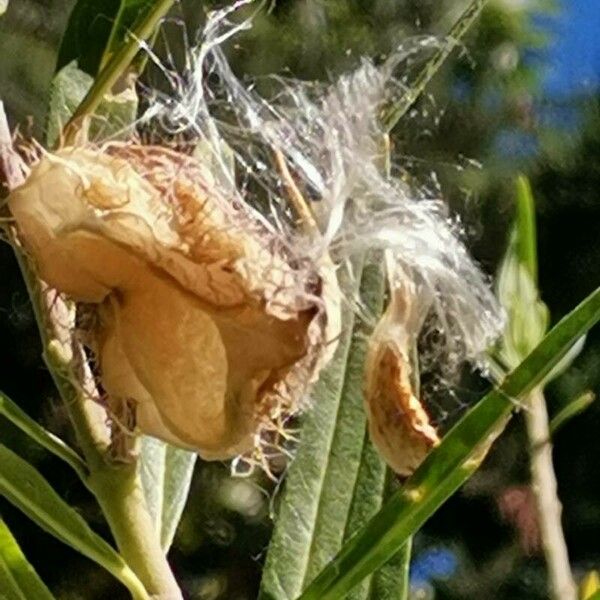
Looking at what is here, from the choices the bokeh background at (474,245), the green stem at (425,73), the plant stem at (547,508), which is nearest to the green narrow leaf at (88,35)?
the green stem at (425,73)

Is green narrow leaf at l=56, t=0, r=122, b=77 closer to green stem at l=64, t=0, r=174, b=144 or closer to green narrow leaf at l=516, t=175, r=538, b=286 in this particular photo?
green stem at l=64, t=0, r=174, b=144

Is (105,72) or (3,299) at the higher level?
(105,72)

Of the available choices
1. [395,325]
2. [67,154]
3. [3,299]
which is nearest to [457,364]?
[395,325]

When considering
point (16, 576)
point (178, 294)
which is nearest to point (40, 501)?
point (16, 576)

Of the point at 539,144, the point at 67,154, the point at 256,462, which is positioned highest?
the point at 67,154

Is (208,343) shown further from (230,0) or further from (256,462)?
(230,0)

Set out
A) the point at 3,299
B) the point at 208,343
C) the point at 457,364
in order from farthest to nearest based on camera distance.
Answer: the point at 3,299 < the point at 457,364 < the point at 208,343
